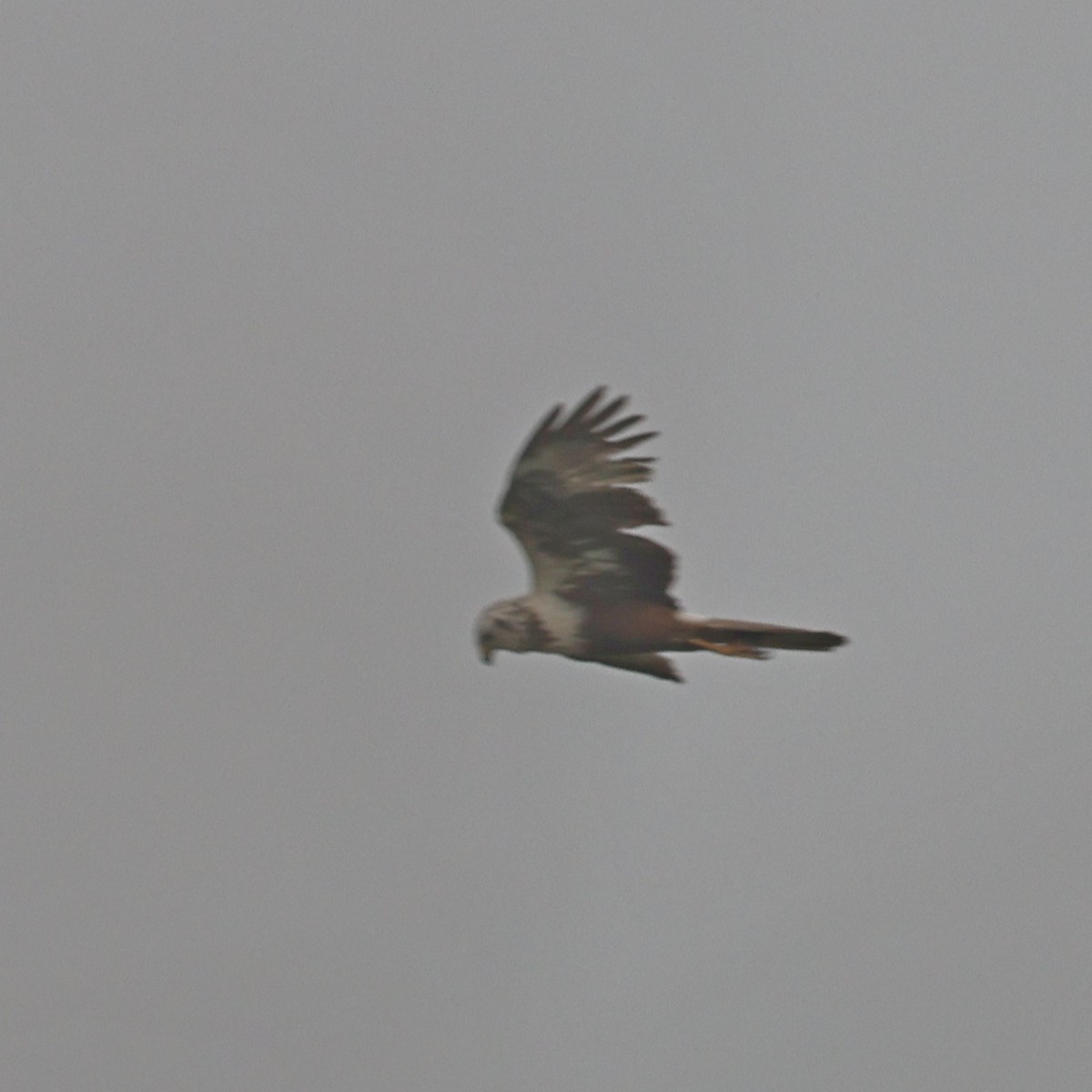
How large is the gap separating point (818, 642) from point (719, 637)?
78 cm

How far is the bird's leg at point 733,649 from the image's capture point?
1491cm

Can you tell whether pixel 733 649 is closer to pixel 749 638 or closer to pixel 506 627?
pixel 749 638

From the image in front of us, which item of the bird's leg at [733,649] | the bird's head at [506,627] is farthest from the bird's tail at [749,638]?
the bird's head at [506,627]

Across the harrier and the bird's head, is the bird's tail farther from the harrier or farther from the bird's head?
the bird's head

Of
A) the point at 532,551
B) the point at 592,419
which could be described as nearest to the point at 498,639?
the point at 532,551

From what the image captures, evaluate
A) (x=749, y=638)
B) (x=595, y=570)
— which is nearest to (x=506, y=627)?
(x=595, y=570)

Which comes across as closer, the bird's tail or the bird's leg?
the bird's tail

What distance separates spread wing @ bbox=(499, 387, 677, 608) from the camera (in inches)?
570

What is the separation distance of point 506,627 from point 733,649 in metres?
1.64

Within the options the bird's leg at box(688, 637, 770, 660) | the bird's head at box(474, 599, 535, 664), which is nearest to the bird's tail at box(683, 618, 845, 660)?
the bird's leg at box(688, 637, 770, 660)

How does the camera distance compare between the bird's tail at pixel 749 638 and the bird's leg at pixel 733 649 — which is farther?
the bird's leg at pixel 733 649

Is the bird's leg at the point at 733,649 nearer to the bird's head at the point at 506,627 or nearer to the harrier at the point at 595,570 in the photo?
the harrier at the point at 595,570

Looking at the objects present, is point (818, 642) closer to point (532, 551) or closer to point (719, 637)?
point (719, 637)

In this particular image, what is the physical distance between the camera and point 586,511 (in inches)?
579
